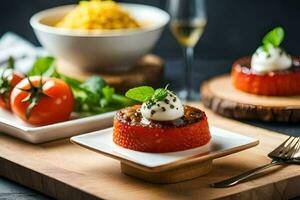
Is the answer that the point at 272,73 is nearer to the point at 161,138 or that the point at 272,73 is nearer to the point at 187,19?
the point at 187,19

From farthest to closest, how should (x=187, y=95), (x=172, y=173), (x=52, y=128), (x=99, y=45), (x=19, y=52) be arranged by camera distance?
(x=19, y=52)
(x=187, y=95)
(x=99, y=45)
(x=52, y=128)
(x=172, y=173)

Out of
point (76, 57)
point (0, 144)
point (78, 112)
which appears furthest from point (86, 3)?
point (0, 144)

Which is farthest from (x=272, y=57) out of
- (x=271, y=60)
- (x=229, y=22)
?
(x=229, y=22)

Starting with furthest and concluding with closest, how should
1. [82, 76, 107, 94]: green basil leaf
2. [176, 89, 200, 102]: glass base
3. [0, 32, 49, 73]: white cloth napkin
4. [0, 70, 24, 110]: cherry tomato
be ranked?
[0, 32, 49, 73]: white cloth napkin → [176, 89, 200, 102]: glass base → [82, 76, 107, 94]: green basil leaf → [0, 70, 24, 110]: cherry tomato

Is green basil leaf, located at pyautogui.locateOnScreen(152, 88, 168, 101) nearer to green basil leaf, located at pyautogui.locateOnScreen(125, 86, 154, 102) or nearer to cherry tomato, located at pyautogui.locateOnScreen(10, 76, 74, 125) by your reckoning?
green basil leaf, located at pyautogui.locateOnScreen(125, 86, 154, 102)

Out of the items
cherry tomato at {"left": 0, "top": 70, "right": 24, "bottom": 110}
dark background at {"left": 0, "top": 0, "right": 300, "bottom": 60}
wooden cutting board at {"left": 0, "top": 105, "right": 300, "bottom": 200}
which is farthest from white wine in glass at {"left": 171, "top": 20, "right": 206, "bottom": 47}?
wooden cutting board at {"left": 0, "top": 105, "right": 300, "bottom": 200}

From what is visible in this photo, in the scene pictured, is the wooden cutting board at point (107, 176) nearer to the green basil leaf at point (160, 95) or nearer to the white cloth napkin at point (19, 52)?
the green basil leaf at point (160, 95)
